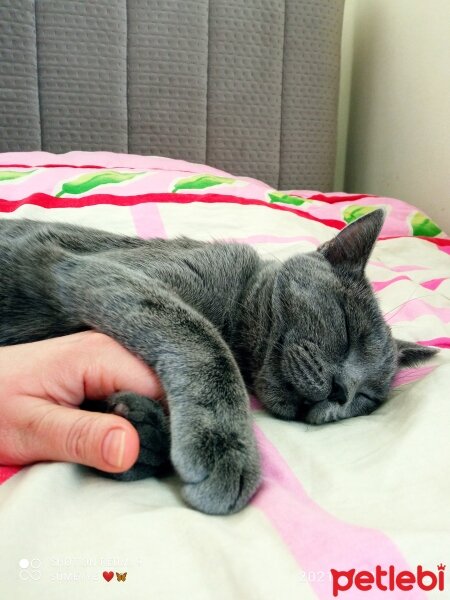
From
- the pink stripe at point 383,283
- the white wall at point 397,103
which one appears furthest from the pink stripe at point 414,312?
the white wall at point 397,103

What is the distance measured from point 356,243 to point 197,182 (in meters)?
0.78

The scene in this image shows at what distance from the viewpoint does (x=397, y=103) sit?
242 cm

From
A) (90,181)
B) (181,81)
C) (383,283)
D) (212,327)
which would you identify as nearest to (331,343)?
(212,327)

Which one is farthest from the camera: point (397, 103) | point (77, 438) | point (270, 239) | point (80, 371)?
point (397, 103)

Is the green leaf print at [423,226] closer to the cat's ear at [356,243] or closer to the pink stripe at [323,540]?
the cat's ear at [356,243]

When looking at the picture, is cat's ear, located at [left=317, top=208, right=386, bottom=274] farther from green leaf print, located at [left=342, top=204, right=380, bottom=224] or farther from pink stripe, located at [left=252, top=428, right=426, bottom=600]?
green leaf print, located at [left=342, top=204, right=380, bottom=224]

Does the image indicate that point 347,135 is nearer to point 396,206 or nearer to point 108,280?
point 396,206

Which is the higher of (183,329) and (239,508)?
(183,329)

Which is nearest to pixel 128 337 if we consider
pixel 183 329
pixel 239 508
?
pixel 183 329

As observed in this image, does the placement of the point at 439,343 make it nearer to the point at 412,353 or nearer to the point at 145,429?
the point at 412,353

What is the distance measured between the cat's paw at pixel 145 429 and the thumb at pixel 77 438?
0.06 meters

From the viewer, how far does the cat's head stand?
87 cm

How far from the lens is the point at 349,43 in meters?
2.72

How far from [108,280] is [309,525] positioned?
48 centimetres
